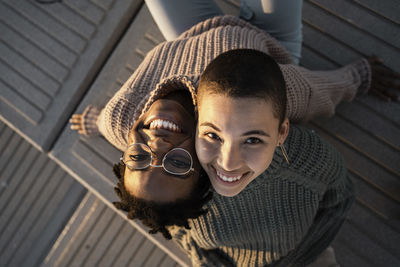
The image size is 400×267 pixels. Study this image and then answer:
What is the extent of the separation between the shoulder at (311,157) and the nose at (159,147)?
1.28 ft

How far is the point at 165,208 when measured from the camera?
2.44 feet

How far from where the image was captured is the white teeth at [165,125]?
2.57 ft

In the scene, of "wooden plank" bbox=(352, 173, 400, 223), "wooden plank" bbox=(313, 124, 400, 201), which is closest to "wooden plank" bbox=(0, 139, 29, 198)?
"wooden plank" bbox=(313, 124, 400, 201)

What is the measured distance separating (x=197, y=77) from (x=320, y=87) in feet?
1.65

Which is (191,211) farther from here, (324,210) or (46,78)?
(46,78)

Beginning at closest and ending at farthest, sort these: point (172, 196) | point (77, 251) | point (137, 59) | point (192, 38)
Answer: point (172, 196), point (192, 38), point (137, 59), point (77, 251)

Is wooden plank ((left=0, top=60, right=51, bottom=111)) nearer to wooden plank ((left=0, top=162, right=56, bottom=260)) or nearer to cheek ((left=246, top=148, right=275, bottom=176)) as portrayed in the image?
wooden plank ((left=0, top=162, right=56, bottom=260))

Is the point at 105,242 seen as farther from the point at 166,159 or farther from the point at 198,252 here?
the point at 166,159

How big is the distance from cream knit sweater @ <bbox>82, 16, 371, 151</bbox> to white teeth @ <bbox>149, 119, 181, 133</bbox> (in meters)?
0.10

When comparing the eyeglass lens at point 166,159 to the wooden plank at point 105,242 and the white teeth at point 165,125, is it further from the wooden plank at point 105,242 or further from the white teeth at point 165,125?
the wooden plank at point 105,242

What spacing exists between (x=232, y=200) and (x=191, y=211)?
196 mm

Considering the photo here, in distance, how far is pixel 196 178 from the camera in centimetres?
80

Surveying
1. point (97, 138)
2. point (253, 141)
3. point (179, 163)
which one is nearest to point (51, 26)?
point (97, 138)

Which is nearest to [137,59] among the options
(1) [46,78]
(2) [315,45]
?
(1) [46,78]
